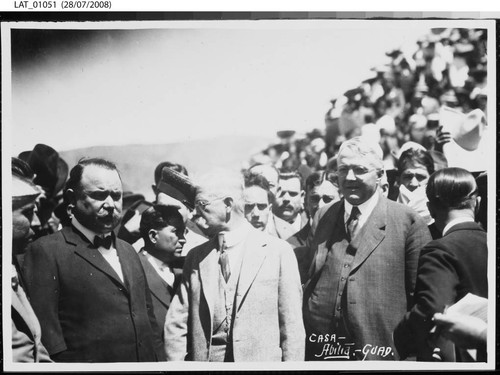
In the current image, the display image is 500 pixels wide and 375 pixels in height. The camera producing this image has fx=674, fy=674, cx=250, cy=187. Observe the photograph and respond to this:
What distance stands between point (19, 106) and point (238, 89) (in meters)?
1.49

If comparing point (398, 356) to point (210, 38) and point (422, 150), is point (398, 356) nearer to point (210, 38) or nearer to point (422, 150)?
point (422, 150)

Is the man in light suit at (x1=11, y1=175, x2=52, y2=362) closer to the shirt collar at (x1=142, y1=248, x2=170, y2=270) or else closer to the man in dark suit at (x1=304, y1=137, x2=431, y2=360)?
the shirt collar at (x1=142, y1=248, x2=170, y2=270)

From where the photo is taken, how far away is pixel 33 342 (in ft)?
14.8

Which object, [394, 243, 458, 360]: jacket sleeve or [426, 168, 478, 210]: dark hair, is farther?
[426, 168, 478, 210]: dark hair

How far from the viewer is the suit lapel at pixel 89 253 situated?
4469 mm

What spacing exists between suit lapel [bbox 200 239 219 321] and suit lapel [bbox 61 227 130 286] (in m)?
0.54

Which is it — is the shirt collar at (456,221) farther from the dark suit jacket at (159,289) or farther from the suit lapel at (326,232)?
the dark suit jacket at (159,289)

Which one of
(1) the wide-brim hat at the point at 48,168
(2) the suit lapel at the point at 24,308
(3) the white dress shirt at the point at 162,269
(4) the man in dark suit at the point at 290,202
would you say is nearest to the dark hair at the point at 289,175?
(4) the man in dark suit at the point at 290,202

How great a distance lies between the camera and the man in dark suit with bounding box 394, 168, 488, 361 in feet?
14.5

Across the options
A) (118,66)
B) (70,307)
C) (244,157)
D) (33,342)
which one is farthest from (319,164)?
(33,342)

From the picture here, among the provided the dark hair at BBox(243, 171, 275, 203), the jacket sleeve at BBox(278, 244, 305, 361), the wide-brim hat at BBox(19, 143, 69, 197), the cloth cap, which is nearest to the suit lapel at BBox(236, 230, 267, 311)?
the jacket sleeve at BBox(278, 244, 305, 361)

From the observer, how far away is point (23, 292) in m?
4.51

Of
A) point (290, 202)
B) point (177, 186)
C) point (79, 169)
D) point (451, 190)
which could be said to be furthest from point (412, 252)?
point (79, 169)

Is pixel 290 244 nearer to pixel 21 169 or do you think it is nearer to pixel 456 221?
pixel 456 221
